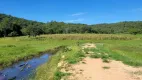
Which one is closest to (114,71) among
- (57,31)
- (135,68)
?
(135,68)

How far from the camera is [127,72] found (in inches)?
772

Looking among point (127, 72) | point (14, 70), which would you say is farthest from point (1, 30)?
point (127, 72)

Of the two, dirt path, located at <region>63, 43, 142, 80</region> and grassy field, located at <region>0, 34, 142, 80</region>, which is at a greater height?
dirt path, located at <region>63, 43, 142, 80</region>

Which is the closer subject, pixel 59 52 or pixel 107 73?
pixel 107 73

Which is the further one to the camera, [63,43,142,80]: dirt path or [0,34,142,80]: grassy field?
[0,34,142,80]: grassy field

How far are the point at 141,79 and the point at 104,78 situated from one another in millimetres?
2637

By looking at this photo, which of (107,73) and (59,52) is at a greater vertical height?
(107,73)

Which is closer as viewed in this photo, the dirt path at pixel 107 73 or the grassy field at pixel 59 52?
the dirt path at pixel 107 73

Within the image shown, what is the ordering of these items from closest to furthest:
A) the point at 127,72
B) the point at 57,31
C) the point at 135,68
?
the point at 127,72, the point at 135,68, the point at 57,31

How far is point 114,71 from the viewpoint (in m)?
20.2

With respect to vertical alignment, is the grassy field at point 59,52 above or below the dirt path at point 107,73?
below

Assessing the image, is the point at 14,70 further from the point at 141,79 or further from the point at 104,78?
the point at 141,79

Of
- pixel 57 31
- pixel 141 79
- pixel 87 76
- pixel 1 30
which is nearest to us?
pixel 141 79

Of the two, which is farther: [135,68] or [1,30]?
[1,30]
